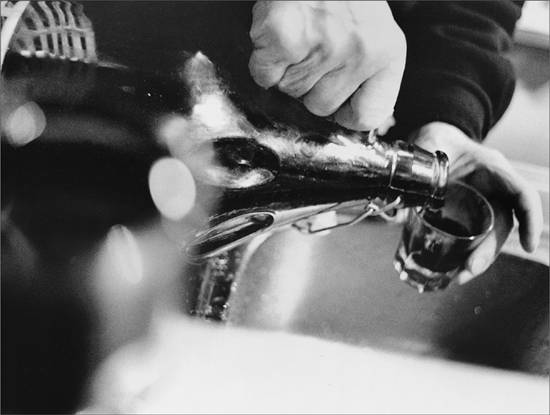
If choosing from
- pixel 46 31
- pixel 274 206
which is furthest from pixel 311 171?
pixel 46 31

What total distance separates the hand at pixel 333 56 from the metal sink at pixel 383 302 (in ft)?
0.67

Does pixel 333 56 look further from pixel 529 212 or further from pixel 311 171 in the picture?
pixel 529 212

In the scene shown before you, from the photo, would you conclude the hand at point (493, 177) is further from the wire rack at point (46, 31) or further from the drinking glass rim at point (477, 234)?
the wire rack at point (46, 31)

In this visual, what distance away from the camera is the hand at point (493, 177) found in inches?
17.1

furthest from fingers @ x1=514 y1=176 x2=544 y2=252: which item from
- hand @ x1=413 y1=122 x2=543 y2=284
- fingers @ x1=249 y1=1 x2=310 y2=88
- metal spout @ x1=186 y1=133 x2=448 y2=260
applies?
fingers @ x1=249 y1=1 x2=310 y2=88

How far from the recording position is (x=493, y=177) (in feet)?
1.45

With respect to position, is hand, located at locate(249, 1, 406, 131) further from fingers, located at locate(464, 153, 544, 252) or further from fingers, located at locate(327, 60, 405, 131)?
fingers, located at locate(464, 153, 544, 252)

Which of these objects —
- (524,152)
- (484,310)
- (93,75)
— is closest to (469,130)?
(524,152)

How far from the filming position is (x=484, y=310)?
48 cm

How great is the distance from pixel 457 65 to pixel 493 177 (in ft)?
0.32

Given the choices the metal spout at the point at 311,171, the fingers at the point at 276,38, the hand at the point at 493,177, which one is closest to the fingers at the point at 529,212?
the hand at the point at 493,177

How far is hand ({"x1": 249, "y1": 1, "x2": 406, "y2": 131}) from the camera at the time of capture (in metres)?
0.22

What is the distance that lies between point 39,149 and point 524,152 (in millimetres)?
389

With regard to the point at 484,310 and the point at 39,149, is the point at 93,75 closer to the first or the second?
the point at 39,149
